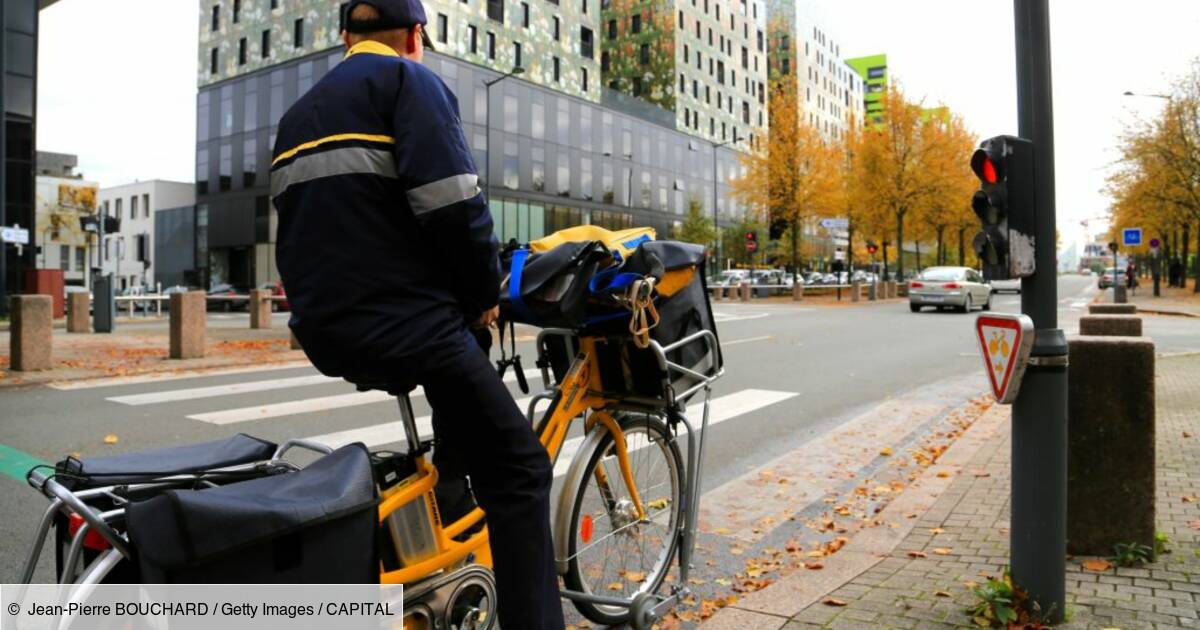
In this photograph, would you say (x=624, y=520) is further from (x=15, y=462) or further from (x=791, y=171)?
(x=791, y=171)

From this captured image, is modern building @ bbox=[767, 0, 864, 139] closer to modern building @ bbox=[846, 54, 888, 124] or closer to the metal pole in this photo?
modern building @ bbox=[846, 54, 888, 124]

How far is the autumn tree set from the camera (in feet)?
137

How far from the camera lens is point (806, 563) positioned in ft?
13.3

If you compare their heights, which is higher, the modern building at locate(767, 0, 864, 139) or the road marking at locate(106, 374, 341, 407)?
the modern building at locate(767, 0, 864, 139)

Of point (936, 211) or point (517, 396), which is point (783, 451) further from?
point (936, 211)

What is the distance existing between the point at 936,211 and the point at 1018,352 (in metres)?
43.4

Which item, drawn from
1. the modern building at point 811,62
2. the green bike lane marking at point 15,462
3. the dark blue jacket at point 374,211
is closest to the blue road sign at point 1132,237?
the green bike lane marking at point 15,462

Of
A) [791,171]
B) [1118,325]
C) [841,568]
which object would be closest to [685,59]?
[791,171]

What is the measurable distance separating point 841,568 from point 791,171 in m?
40.1

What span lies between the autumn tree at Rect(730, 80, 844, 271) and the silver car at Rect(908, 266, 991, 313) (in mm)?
14456

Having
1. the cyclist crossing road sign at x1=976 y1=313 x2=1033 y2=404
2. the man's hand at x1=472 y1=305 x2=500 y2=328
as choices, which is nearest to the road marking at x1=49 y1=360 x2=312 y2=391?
the man's hand at x1=472 y1=305 x2=500 y2=328

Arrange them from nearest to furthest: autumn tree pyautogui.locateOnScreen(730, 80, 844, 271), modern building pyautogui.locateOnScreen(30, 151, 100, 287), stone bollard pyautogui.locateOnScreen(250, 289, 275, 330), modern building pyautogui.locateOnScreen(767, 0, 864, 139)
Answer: stone bollard pyautogui.locateOnScreen(250, 289, 275, 330) < autumn tree pyautogui.locateOnScreen(730, 80, 844, 271) < modern building pyautogui.locateOnScreen(30, 151, 100, 287) < modern building pyautogui.locateOnScreen(767, 0, 864, 139)

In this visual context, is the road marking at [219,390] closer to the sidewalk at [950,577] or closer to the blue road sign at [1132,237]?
the sidewalk at [950,577]

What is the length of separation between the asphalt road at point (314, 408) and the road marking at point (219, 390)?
12 mm
